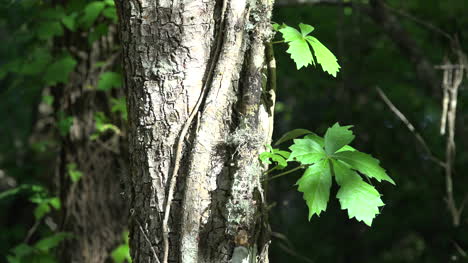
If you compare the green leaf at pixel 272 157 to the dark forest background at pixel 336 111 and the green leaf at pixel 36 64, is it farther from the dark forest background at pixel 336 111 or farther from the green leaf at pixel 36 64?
the green leaf at pixel 36 64

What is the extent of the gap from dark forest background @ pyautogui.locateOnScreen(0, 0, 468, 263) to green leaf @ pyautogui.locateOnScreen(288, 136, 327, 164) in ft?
2.63

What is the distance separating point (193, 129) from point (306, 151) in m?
0.36

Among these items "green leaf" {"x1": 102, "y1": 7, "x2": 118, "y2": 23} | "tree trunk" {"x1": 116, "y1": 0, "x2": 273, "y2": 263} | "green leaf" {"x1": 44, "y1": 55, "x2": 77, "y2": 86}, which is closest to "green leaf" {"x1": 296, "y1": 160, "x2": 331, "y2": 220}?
A: "tree trunk" {"x1": 116, "y1": 0, "x2": 273, "y2": 263}

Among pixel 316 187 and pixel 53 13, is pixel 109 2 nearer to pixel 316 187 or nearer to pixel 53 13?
pixel 53 13

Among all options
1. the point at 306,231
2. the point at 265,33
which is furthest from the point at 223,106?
the point at 306,231

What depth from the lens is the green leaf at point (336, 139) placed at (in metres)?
1.48

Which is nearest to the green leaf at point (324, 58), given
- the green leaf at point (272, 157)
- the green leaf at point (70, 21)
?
the green leaf at point (272, 157)

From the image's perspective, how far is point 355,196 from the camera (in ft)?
4.54

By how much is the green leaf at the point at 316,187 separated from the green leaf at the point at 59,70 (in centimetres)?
210

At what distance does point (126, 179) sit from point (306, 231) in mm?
6065

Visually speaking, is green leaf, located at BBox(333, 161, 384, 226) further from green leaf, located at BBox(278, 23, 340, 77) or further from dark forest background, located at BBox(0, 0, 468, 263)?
dark forest background, located at BBox(0, 0, 468, 263)

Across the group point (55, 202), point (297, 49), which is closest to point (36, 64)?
point (55, 202)

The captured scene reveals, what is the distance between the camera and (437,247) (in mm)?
5227

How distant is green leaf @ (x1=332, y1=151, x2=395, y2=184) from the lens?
1422 mm
